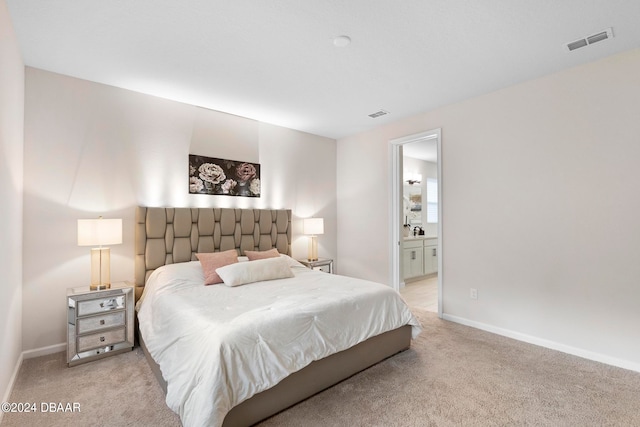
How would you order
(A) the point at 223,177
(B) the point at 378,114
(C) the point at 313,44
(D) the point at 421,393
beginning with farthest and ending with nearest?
1. (B) the point at 378,114
2. (A) the point at 223,177
3. (C) the point at 313,44
4. (D) the point at 421,393

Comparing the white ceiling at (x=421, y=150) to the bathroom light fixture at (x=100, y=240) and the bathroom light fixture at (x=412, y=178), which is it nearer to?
the bathroom light fixture at (x=412, y=178)

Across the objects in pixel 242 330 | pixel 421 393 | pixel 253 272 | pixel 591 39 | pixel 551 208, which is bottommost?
pixel 421 393

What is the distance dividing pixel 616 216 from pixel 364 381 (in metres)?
2.49

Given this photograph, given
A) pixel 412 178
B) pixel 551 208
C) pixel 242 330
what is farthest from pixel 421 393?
pixel 412 178

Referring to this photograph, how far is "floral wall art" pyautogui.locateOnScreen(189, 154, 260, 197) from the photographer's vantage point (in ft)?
11.9

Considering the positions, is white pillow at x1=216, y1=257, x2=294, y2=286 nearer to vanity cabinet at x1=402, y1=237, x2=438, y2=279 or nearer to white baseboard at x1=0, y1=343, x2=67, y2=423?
white baseboard at x1=0, y1=343, x2=67, y2=423

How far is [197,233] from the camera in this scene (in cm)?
346

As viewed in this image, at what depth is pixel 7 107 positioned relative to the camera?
2.06 m

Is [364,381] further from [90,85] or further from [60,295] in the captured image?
[90,85]

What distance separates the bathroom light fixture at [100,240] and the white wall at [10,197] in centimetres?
43

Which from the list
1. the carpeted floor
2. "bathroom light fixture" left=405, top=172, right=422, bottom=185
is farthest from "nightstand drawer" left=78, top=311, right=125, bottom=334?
"bathroom light fixture" left=405, top=172, right=422, bottom=185

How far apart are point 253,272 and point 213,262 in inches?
17.9

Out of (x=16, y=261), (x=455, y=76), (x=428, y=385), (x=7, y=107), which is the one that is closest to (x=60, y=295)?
(x=16, y=261)

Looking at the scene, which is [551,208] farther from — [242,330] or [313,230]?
[242,330]
